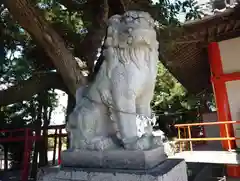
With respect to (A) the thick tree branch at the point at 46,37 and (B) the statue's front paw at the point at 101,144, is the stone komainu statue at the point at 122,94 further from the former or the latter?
(A) the thick tree branch at the point at 46,37

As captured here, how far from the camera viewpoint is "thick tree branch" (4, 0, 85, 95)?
3.23 meters

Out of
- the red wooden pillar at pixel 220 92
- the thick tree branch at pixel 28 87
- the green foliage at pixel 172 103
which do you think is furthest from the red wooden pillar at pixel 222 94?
the green foliage at pixel 172 103

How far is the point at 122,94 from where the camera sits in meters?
1.73

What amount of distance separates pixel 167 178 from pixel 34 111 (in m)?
6.23

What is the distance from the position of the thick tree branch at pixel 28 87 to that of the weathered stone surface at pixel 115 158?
3.33 metres

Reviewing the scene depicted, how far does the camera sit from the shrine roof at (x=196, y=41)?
4004mm

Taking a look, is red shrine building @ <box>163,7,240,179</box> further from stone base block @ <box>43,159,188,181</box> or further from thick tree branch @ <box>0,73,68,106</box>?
stone base block @ <box>43,159,188,181</box>

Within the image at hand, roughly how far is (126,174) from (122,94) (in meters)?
0.52

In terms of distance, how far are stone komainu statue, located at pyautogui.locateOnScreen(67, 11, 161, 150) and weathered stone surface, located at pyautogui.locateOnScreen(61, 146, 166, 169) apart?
1.9 inches

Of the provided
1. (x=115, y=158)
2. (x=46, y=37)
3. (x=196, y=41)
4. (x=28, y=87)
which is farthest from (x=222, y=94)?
(x=115, y=158)

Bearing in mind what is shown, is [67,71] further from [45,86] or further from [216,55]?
[216,55]

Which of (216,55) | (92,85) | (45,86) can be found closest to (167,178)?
(92,85)

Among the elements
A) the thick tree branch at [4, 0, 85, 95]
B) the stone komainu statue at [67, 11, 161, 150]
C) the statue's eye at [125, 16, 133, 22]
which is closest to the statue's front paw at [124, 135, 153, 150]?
the stone komainu statue at [67, 11, 161, 150]

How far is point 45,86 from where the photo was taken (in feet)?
16.7
